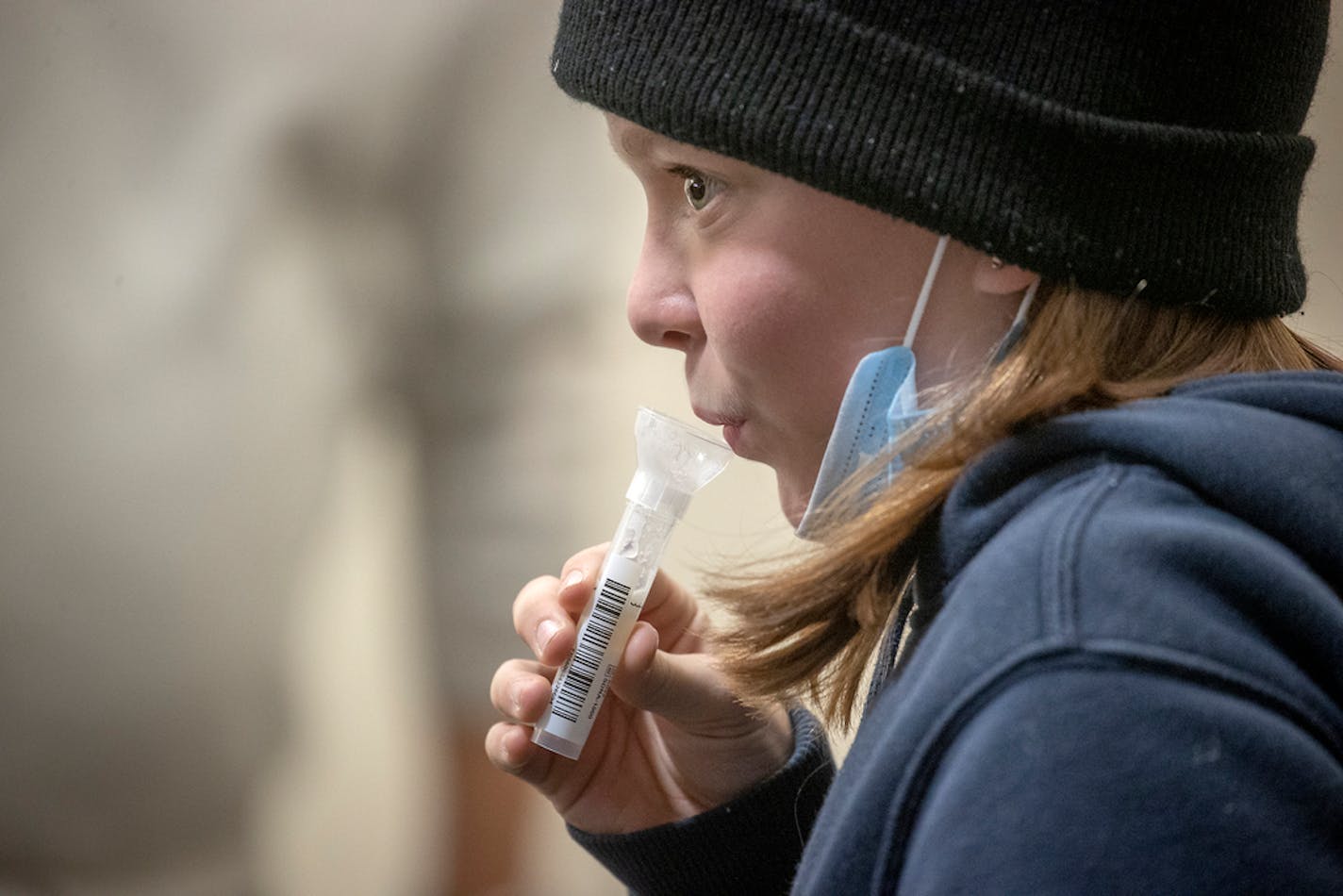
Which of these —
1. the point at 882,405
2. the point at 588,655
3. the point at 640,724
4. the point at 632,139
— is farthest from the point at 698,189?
the point at 640,724

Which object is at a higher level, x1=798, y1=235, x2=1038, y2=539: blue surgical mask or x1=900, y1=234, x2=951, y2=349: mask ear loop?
x1=900, y1=234, x2=951, y2=349: mask ear loop

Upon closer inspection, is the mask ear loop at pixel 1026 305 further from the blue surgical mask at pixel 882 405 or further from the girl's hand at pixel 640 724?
the girl's hand at pixel 640 724

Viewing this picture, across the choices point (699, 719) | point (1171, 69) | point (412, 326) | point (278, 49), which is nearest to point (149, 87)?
point (278, 49)

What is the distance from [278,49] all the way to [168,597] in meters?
0.51

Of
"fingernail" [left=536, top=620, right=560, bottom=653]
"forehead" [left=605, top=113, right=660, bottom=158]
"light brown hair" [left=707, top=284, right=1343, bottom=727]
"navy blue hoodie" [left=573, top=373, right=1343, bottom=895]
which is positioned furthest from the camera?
"fingernail" [left=536, top=620, right=560, bottom=653]

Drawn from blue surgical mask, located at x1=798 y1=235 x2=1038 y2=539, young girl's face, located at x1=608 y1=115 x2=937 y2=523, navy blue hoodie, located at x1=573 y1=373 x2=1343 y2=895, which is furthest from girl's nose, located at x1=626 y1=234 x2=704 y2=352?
navy blue hoodie, located at x1=573 y1=373 x2=1343 y2=895

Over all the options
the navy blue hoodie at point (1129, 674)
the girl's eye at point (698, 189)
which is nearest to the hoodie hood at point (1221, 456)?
the navy blue hoodie at point (1129, 674)

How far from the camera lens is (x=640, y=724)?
968 millimetres

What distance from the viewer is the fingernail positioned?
796mm

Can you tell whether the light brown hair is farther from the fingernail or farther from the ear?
the fingernail

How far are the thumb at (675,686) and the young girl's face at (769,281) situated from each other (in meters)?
0.18

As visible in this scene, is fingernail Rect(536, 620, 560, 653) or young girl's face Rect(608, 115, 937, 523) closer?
young girl's face Rect(608, 115, 937, 523)

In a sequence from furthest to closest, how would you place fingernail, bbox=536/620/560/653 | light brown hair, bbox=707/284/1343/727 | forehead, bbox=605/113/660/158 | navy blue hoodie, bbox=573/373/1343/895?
fingernail, bbox=536/620/560/653, forehead, bbox=605/113/660/158, light brown hair, bbox=707/284/1343/727, navy blue hoodie, bbox=573/373/1343/895

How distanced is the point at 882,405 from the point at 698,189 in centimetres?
16
